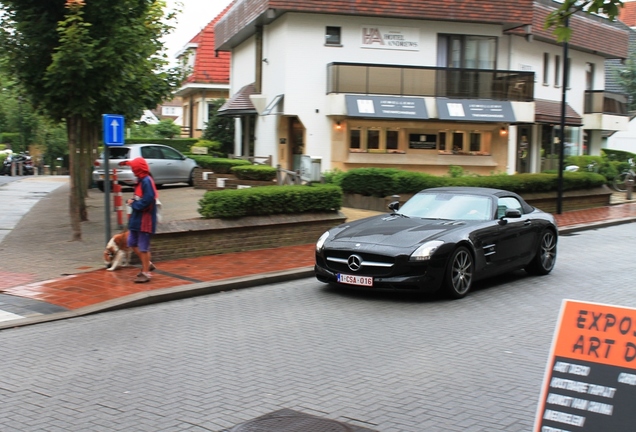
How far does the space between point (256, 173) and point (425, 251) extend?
1274cm

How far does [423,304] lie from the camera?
9.26m

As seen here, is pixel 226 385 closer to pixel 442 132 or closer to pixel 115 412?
pixel 115 412

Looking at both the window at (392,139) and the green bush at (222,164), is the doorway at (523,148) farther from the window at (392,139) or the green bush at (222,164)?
the green bush at (222,164)

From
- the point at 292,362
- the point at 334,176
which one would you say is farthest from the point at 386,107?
the point at 292,362

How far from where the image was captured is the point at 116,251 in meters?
11.0

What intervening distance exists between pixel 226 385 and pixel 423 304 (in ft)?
13.1

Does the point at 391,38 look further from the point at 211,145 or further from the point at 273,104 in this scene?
the point at 211,145

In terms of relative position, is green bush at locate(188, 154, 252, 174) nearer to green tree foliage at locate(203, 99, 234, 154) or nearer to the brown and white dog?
green tree foliage at locate(203, 99, 234, 154)

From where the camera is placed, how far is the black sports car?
357 inches

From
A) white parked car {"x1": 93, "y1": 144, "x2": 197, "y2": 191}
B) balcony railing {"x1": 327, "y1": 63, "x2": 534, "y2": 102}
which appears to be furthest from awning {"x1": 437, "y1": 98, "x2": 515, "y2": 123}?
white parked car {"x1": 93, "y1": 144, "x2": 197, "y2": 191}

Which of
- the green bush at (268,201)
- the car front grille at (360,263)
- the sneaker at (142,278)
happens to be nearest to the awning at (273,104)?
the green bush at (268,201)

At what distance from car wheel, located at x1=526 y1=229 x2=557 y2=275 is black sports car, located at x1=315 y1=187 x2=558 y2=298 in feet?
0.05

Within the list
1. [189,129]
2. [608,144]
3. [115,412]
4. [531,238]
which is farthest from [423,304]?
[608,144]

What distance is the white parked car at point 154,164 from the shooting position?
2330 cm
